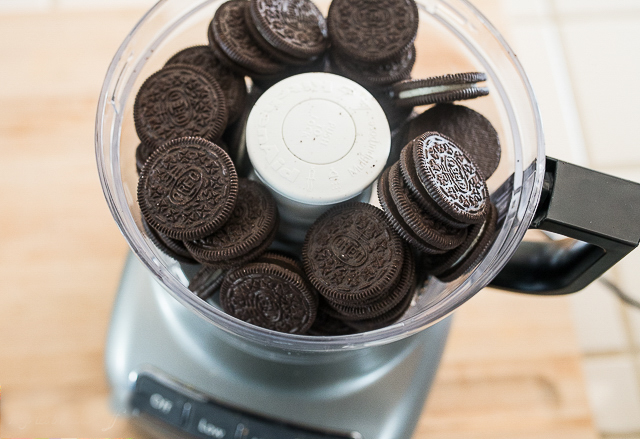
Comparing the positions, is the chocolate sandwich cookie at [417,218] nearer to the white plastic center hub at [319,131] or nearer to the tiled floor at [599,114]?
the white plastic center hub at [319,131]

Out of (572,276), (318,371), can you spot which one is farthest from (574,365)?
(318,371)

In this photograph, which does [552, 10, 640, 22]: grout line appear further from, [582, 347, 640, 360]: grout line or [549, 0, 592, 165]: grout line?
[582, 347, 640, 360]: grout line

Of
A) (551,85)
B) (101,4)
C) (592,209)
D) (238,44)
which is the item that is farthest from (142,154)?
(551,85)

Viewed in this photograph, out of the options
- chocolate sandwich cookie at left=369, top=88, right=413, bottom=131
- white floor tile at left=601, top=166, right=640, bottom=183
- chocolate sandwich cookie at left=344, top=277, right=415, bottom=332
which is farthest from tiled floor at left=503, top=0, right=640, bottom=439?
chocolate sandwich cookie at left=344, top=277, right=415, bottom=332

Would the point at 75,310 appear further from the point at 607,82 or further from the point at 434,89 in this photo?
the point at 607,82

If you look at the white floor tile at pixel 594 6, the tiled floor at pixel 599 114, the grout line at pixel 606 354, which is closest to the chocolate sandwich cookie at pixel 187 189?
the tiled floor at pixel 599 114

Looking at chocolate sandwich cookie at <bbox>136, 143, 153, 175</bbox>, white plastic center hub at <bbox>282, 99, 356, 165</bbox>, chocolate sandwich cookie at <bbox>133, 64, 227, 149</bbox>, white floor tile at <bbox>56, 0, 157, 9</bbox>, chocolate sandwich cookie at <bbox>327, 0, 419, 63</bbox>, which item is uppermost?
chocolate sandwich cookie at <bbox>327, 0, 419, 63</bbox>
